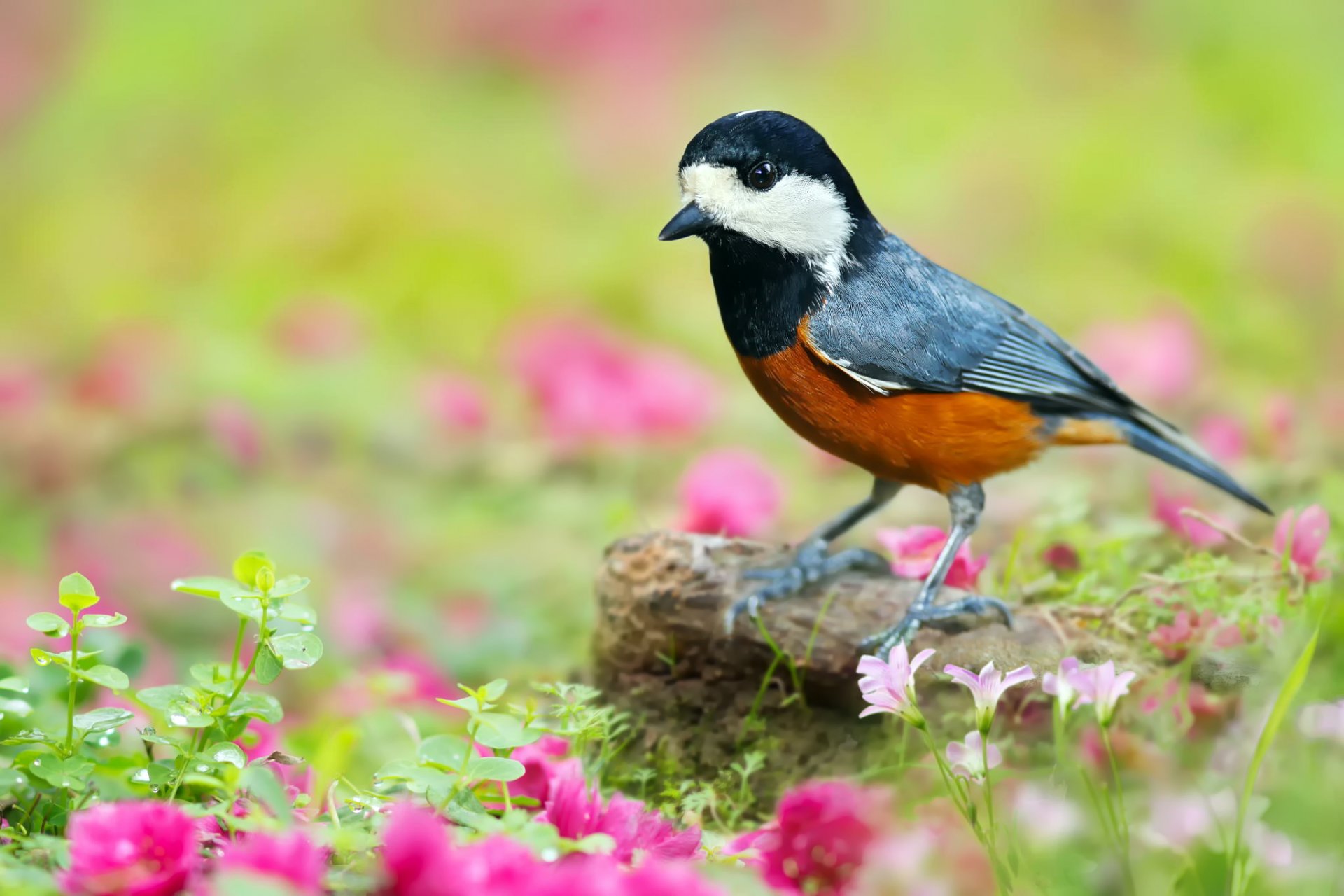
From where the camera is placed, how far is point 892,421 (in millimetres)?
2568

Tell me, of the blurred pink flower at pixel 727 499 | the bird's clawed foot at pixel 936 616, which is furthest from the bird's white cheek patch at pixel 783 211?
the blurred pink flower at pixel 727 499

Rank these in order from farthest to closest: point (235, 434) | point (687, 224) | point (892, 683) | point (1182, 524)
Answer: point (235, 434)
point (1182, 524)
point (687, 224)
point (892, 683)

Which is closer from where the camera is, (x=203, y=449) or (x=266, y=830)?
Result: (x=266, y=830)

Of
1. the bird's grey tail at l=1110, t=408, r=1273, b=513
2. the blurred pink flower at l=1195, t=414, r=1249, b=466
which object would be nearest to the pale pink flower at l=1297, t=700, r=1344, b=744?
the bird's grey tail at l=1110, t=408, r=1273, b=513

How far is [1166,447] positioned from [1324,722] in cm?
111

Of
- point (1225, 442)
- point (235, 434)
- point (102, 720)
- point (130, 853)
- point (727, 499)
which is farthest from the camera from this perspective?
point (235, 434)

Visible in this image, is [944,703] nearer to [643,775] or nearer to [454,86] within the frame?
[643,775]

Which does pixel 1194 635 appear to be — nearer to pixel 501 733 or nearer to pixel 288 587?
pixel 501 733

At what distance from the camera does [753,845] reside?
204cm

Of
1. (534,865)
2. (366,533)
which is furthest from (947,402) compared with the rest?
(366,533)

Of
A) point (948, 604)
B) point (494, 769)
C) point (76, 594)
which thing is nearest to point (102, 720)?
point (76, 594)

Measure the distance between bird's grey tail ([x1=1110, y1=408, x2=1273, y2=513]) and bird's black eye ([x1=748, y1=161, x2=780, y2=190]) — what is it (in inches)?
35.9

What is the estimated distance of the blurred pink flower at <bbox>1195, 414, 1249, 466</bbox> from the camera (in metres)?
4.06

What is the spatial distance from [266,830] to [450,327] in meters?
4.56
